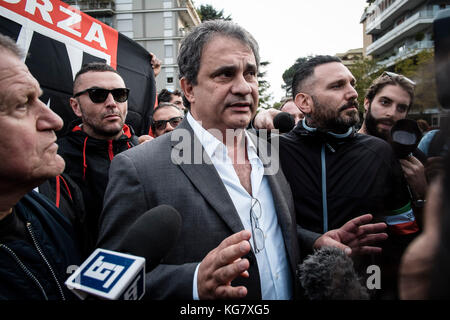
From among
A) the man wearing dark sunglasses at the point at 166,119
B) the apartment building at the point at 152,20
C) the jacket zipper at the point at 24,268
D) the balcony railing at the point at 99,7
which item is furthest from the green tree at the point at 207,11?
the jacket zipper at the point at 24,268

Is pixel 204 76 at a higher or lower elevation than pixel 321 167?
higher

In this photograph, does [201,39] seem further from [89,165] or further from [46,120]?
[89,165]

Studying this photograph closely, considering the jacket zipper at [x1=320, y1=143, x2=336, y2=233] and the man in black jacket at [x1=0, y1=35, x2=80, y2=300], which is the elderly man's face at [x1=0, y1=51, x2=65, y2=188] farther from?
the jacket zipper at [x1=320, y1=143, x2=336, y2=233]

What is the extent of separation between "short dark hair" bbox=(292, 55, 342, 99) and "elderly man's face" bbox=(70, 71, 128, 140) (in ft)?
5.31

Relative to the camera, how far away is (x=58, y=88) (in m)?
2.92

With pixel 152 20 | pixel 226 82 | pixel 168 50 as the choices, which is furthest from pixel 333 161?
pixel 152 20

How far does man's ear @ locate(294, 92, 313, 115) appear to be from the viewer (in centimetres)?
238

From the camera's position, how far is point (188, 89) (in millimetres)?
1782

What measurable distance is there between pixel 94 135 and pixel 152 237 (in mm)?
1765

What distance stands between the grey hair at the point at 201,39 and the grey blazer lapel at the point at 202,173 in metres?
0.38

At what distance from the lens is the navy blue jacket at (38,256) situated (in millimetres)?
1001
